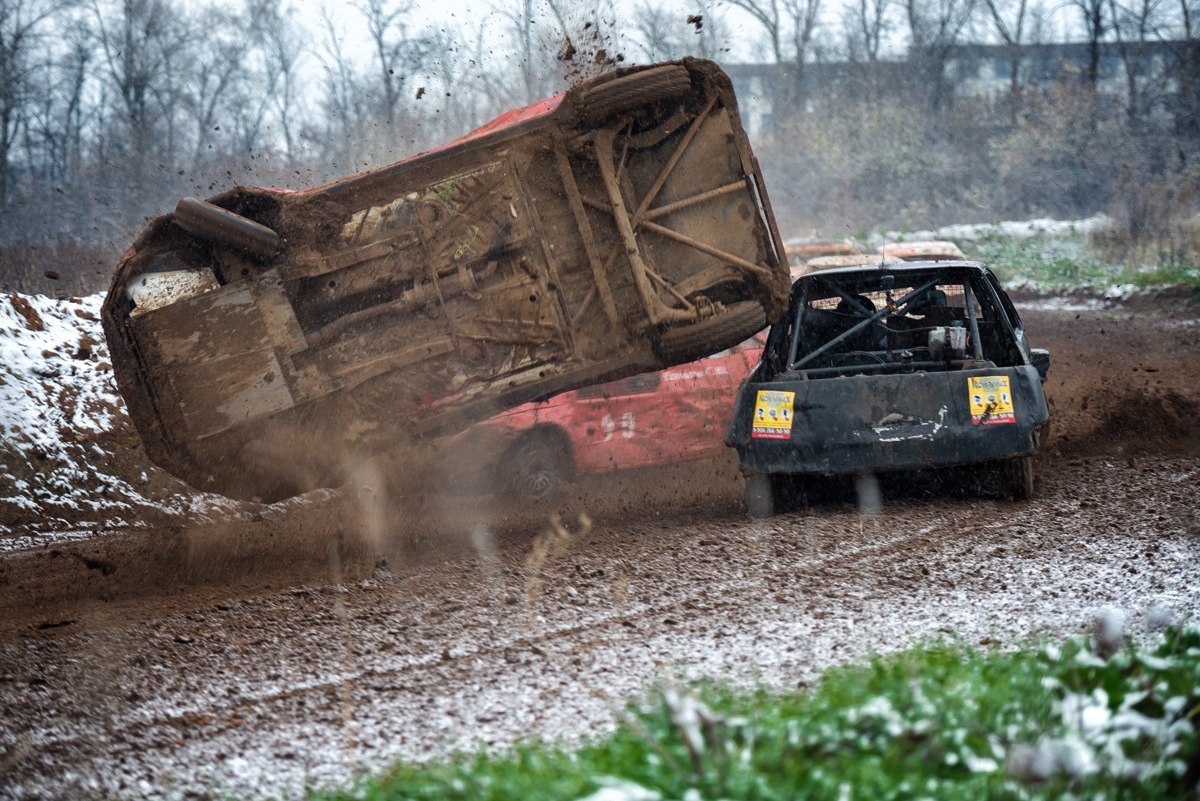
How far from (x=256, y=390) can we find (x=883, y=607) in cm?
388

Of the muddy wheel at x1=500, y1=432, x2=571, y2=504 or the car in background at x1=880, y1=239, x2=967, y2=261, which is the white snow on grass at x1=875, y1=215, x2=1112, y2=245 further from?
the muddy wheel at x1=500, y1=432, x2=571, y2=504

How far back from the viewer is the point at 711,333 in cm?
734

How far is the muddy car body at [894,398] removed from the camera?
6.78 m

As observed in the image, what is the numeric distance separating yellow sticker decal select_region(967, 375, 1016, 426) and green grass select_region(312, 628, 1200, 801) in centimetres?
294

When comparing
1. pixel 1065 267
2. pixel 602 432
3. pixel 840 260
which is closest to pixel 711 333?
pixel 602 432

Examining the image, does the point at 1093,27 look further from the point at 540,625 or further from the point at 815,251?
the point at 540,625

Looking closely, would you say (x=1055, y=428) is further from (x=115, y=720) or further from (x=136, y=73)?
(x=136, y=73)

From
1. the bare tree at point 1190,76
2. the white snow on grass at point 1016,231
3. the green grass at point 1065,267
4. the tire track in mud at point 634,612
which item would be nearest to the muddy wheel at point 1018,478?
the tire track in mud at point 634,612

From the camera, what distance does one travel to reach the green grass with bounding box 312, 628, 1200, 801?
2.94 metres

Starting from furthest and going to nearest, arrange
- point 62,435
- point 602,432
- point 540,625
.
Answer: point 62,435 → point 602,432 → point 540,625

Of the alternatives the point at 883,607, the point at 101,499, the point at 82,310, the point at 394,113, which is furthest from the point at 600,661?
the point at 394,113

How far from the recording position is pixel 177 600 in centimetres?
619

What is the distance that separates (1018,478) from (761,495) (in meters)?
1.60

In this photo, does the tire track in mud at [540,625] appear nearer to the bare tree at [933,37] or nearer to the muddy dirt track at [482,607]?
the muddy dirt track at [482,607]
